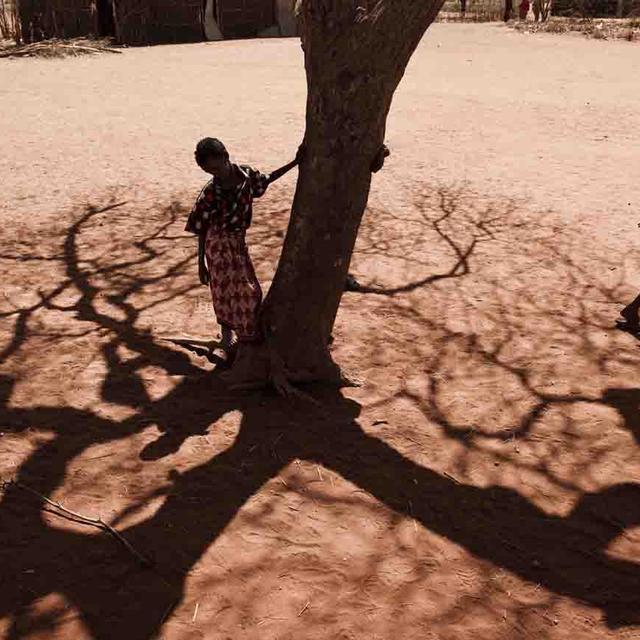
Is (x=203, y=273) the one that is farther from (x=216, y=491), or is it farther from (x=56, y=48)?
(x=56, y=48)

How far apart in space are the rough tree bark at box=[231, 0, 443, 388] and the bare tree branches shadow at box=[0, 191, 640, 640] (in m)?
0.33

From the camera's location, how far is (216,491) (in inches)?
127

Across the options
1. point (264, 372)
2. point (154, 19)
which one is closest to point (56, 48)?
point (154, 19)

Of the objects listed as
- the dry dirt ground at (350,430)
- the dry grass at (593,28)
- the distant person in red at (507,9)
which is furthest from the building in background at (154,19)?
the dry dirt ground at (350,430)

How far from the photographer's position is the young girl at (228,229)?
3694 millimetres

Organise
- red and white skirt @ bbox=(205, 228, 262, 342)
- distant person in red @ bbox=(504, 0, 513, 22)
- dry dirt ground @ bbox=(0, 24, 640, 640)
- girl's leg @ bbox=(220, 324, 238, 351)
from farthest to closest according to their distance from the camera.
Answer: distant person in red @ bbox=(504, 0, 513, 22), girl's leg @ bbox=(220, 324, 238, 351), red and white skirt @ bbox=(205, 228, 262, 342), dry dirt ground @ bbox=(0, 24, 640, 640)

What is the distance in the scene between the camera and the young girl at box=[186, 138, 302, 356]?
3.69m

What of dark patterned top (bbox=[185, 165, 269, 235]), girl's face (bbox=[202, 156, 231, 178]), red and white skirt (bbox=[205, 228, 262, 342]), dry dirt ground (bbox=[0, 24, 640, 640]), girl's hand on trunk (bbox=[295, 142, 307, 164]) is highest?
girl's hand on trunk (bbox=[295, 142, 307, 164])

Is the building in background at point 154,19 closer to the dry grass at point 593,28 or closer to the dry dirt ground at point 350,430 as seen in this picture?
the dry grass at point 593,28

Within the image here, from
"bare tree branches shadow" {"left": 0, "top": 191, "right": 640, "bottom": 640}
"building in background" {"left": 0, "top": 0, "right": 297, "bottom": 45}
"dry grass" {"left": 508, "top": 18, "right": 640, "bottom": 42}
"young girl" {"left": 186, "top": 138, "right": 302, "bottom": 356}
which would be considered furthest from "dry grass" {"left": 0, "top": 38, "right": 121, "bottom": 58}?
"young girl" {"left": 186, "top": 138, "right": 302, "bottom": 356}

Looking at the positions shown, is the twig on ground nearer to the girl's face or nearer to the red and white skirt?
the red and white skirt

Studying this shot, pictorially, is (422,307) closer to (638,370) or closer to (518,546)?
(638,370)

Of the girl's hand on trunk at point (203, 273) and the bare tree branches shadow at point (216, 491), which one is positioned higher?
the girl's hand on trunk at point (203, 273)

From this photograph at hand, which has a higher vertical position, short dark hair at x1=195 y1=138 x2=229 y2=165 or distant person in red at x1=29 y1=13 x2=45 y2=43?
distant person in red at x1=29 y1=13 x2=45 y2=43
